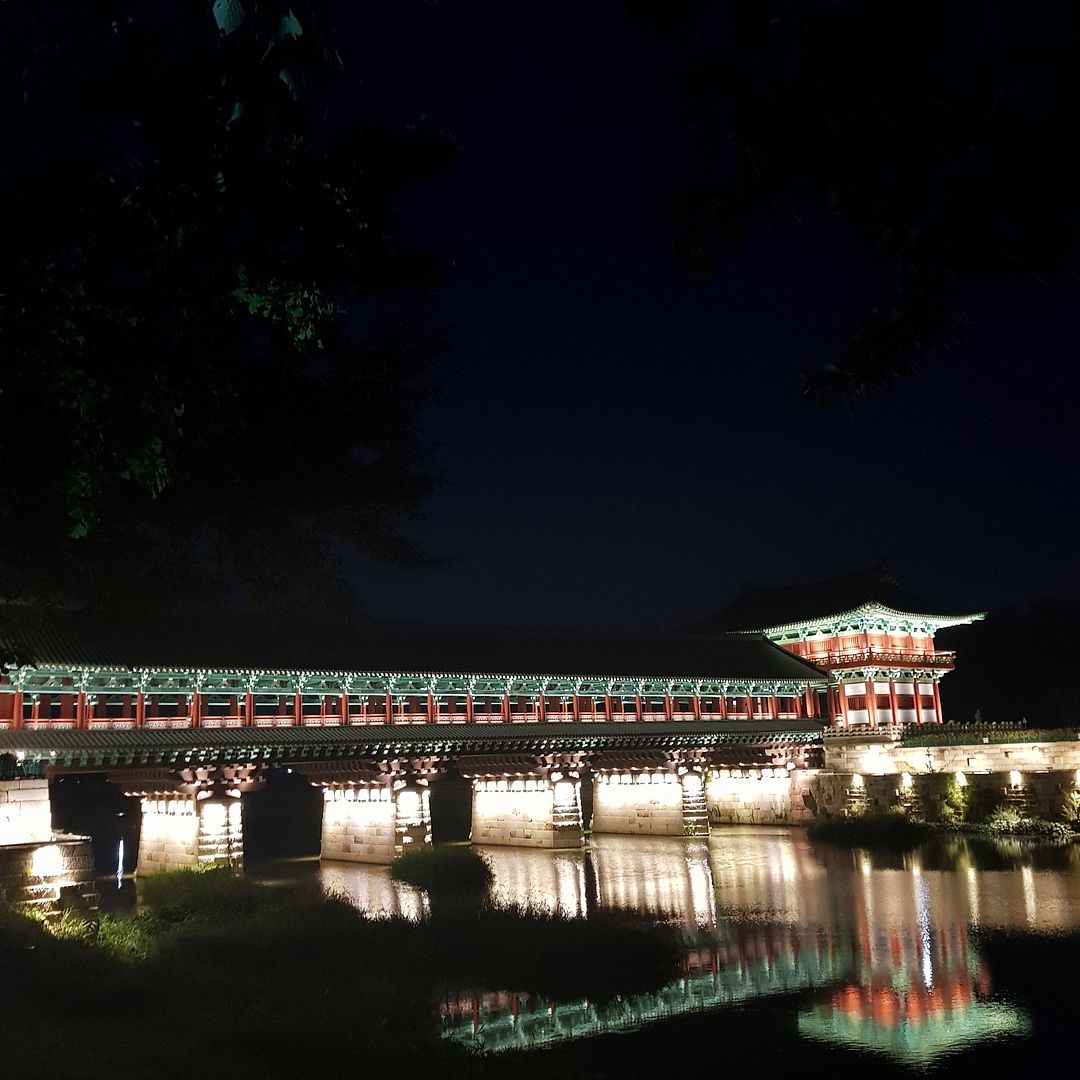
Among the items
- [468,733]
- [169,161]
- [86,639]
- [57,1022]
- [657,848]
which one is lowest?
[657,848]

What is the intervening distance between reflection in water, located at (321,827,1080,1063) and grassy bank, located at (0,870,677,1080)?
1.21 metres

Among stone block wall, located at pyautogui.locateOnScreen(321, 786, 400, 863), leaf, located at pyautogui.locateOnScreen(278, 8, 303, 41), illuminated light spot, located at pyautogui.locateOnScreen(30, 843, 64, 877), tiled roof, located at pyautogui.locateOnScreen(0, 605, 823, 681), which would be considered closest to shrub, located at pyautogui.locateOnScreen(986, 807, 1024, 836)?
tiled roof, located at pyautogui.locateOnScreen(0, 605, 823, 681)

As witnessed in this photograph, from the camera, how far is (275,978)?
49.5 ft

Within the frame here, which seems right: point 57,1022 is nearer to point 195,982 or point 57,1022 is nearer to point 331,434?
point 195,982

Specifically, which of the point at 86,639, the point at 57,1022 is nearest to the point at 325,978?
the point at 57,1022

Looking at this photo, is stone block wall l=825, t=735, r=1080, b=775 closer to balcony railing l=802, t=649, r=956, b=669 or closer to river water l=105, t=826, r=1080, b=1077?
balcony railing l=802, t=649, r=956, b=669

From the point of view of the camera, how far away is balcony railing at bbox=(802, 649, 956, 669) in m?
43.4

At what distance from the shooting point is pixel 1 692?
26.0 meters

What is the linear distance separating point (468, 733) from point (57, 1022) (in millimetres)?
22873

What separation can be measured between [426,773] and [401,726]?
204cm

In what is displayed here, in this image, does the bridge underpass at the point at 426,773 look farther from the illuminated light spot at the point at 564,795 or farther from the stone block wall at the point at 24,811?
the stone block wall at the point at 24,811

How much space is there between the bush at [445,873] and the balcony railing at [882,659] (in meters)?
21.4

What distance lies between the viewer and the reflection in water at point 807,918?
13.8 meters

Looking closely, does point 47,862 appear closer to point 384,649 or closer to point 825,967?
point 825,967
